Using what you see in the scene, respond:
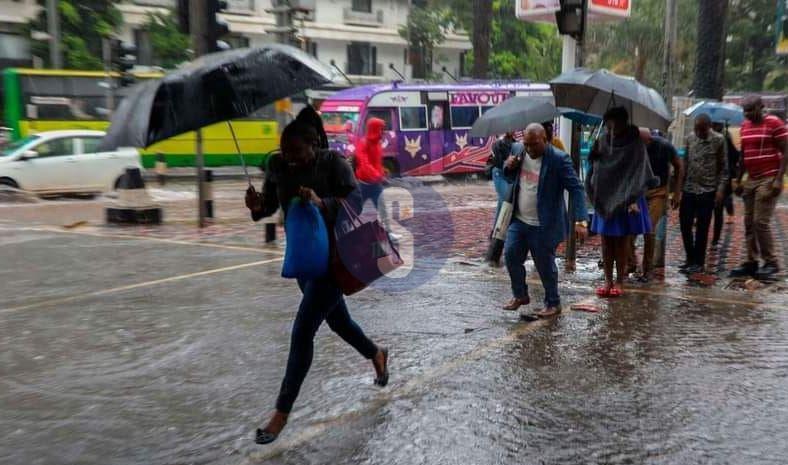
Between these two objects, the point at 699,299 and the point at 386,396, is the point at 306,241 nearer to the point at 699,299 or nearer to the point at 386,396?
the point at 386,396

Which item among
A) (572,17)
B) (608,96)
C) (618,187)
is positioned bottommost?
(618,187)

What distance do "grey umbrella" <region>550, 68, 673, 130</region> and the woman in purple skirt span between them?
0.65ft

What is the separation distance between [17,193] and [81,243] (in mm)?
7635

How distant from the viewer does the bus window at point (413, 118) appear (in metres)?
23.2

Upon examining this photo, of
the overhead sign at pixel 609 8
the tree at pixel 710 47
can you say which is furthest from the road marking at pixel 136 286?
the tree at pixel 710 47

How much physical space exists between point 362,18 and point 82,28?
1711 cm

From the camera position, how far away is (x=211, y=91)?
4.10 metres

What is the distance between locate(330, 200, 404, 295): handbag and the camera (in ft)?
13.0

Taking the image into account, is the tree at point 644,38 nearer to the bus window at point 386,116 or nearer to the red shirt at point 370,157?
the bus window at point 386,116

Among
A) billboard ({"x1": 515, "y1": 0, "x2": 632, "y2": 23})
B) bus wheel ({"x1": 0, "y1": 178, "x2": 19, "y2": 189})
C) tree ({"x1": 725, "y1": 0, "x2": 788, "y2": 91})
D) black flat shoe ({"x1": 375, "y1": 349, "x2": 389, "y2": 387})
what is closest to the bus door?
bus wheel ({"x1": 0, "y1": 178, "x2": 19, "y2": 189})

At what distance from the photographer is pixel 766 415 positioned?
4188 mm

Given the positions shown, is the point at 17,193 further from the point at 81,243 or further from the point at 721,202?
the point at 721,202

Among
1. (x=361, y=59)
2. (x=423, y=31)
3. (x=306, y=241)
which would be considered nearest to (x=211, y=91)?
(x=306, y=241)

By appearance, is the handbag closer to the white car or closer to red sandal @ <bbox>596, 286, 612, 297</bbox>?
red sandal @ <bbox>596, 286, 612, 297</bbox>
